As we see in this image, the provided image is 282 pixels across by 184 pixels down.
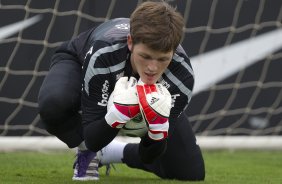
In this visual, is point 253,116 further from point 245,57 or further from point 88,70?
point 88,70

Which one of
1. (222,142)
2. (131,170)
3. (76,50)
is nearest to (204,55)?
(222,142)

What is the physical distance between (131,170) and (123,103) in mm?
1342

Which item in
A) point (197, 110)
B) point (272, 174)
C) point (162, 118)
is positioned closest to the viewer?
point (162, 118)

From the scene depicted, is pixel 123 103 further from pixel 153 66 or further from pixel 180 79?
pixel 180 79

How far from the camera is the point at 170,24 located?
2619mm

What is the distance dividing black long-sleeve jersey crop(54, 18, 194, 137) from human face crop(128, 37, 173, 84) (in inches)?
5.4

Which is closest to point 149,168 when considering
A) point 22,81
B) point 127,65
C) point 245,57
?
point 127,65

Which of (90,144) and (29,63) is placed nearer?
(90,144)

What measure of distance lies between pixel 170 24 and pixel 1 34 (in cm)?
201

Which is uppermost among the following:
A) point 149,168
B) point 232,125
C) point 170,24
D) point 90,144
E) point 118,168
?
point 170,24

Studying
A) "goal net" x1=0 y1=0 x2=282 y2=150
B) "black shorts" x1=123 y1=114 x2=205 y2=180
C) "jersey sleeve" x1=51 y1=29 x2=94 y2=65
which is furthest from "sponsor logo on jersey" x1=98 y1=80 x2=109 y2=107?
"goal net" x1=0 y1=0 x2=282 y2=150

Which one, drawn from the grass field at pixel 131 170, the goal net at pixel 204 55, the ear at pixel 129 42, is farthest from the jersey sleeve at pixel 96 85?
the goal net at pixel 204 55

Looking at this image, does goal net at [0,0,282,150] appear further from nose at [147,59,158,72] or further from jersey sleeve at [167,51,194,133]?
nose at [147,59,158,72]

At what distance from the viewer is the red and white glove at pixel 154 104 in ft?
8.29
